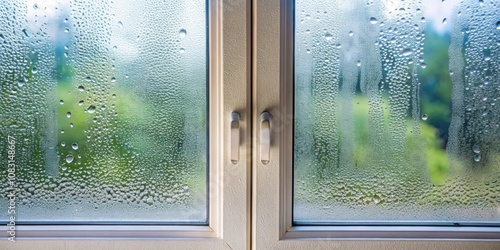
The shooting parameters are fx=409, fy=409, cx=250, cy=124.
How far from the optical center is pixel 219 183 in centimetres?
85

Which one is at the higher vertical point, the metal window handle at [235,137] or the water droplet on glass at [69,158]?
the metal window handle at [235,137]

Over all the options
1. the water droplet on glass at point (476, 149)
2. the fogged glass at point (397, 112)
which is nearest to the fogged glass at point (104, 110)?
the fogged glass at point (397, 112)

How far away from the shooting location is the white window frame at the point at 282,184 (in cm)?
82

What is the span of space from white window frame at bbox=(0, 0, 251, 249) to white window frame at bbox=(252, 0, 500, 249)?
0.08ft

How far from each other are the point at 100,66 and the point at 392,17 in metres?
0.62

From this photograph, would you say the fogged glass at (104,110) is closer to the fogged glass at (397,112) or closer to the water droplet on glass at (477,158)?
the fogged glass at (397,112)

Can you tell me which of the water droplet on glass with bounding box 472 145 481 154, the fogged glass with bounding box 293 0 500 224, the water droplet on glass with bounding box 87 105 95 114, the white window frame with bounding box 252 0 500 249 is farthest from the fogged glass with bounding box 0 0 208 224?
the water droplet on glass with bounding box 472 145 481 154

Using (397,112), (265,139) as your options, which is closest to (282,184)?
(265,139)

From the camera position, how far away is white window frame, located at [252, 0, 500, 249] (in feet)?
2.70

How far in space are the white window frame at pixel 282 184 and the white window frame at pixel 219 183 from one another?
24 mm

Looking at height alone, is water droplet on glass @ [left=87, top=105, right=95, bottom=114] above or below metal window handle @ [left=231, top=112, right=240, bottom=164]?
above

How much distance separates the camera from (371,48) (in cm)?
85

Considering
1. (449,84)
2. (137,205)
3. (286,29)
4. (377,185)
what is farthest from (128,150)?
(449,84)

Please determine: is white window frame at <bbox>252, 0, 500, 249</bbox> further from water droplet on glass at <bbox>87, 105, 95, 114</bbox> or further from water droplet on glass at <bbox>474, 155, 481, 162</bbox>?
water droplet on glass at <bbox>87, 105, 95, 114</bbox>
